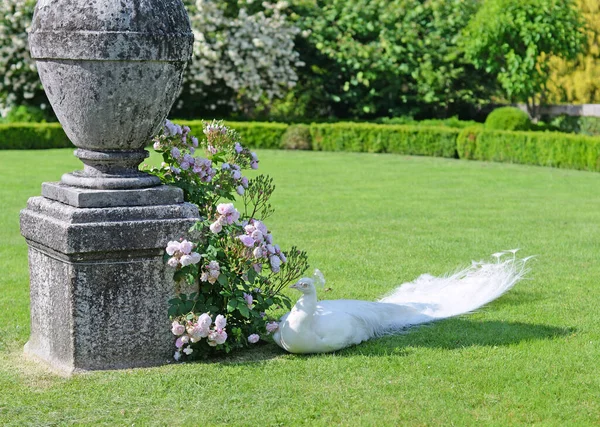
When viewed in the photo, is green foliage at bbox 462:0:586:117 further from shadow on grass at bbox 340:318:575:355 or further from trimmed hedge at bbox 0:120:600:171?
shadow on grass at bbox 340:318:575:355

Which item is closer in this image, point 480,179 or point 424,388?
point 424,388

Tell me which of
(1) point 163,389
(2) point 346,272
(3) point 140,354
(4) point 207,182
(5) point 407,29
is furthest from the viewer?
(5) point 407,29

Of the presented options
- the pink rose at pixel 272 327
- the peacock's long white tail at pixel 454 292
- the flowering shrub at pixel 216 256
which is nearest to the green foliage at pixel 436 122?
the peacock's long white tail at pixel 454 292

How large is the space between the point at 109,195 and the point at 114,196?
3 centimetres

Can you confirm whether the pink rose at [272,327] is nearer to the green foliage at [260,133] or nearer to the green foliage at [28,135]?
the green foliage at [28,135]

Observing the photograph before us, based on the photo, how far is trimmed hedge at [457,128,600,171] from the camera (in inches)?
663

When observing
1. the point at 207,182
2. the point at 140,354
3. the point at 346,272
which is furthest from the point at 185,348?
the point at 346,272

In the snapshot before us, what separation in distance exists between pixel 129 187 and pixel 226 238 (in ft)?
2.03

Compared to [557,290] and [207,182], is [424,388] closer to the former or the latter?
[207,182]

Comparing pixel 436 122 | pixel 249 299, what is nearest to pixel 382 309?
pixel 249 299

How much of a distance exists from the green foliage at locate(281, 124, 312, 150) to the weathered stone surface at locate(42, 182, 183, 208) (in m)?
16.0

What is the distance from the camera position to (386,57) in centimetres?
2384

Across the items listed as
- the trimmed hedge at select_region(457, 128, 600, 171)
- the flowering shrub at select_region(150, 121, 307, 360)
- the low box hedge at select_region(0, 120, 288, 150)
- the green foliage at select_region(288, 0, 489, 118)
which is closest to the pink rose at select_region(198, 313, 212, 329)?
the flowering shrub at select_region(150, 121, 307, 360)

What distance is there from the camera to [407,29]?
79.5ft
